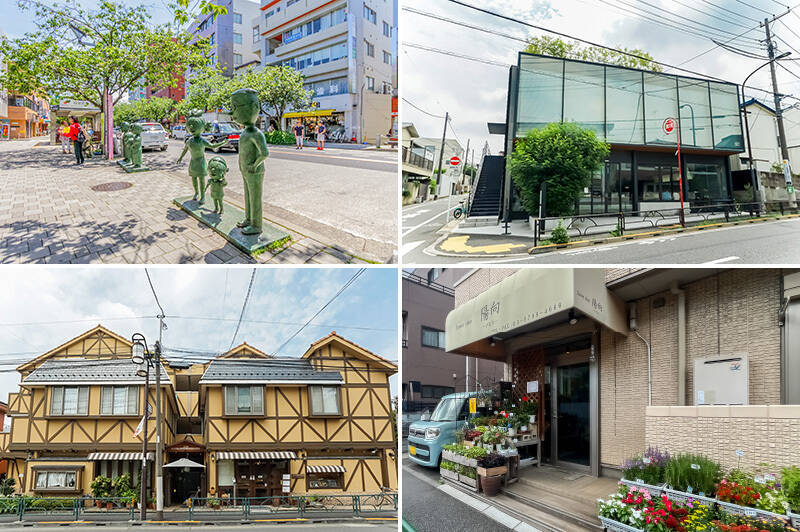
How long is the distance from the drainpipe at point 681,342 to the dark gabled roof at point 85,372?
13.7 m

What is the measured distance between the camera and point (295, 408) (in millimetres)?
13914

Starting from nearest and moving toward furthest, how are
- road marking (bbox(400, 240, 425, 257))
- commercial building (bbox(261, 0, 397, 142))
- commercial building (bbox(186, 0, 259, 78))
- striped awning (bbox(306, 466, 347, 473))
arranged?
road marking (bbox(400, 240, 425, 257)) < striped awning (bbox(306, 466, 347, 473)) < commercial building (bbox(261, 0, 397, 142)) < commercial building (bbox(186, 0, 259, 78))

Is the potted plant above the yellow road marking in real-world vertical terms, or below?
below

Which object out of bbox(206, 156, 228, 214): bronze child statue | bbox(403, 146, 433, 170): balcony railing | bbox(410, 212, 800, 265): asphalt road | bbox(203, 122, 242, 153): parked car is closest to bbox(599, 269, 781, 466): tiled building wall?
bbox(410, 212, 800, 265): asphalt road

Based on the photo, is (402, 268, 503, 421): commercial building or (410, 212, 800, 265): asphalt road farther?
(402, 268, 503, 421): commercial building

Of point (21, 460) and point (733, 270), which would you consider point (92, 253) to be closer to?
point (733, 270)

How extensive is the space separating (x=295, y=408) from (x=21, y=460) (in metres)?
10.6

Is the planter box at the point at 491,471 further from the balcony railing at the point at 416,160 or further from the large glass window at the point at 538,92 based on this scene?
the large glass window at the point at 538,92

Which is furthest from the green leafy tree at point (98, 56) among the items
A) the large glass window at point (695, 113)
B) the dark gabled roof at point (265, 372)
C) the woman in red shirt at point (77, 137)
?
the large glass window at point (695, 113)

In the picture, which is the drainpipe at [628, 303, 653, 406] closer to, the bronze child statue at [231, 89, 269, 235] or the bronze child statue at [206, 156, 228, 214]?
the bronze child statue at [231, 89, 269, 235]

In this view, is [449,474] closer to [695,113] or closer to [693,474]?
[693,474]

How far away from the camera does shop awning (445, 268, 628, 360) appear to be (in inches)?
239

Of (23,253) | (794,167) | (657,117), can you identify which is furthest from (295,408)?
(794,167)

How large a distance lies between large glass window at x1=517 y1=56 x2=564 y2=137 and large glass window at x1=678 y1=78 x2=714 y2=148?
641 centimetres
